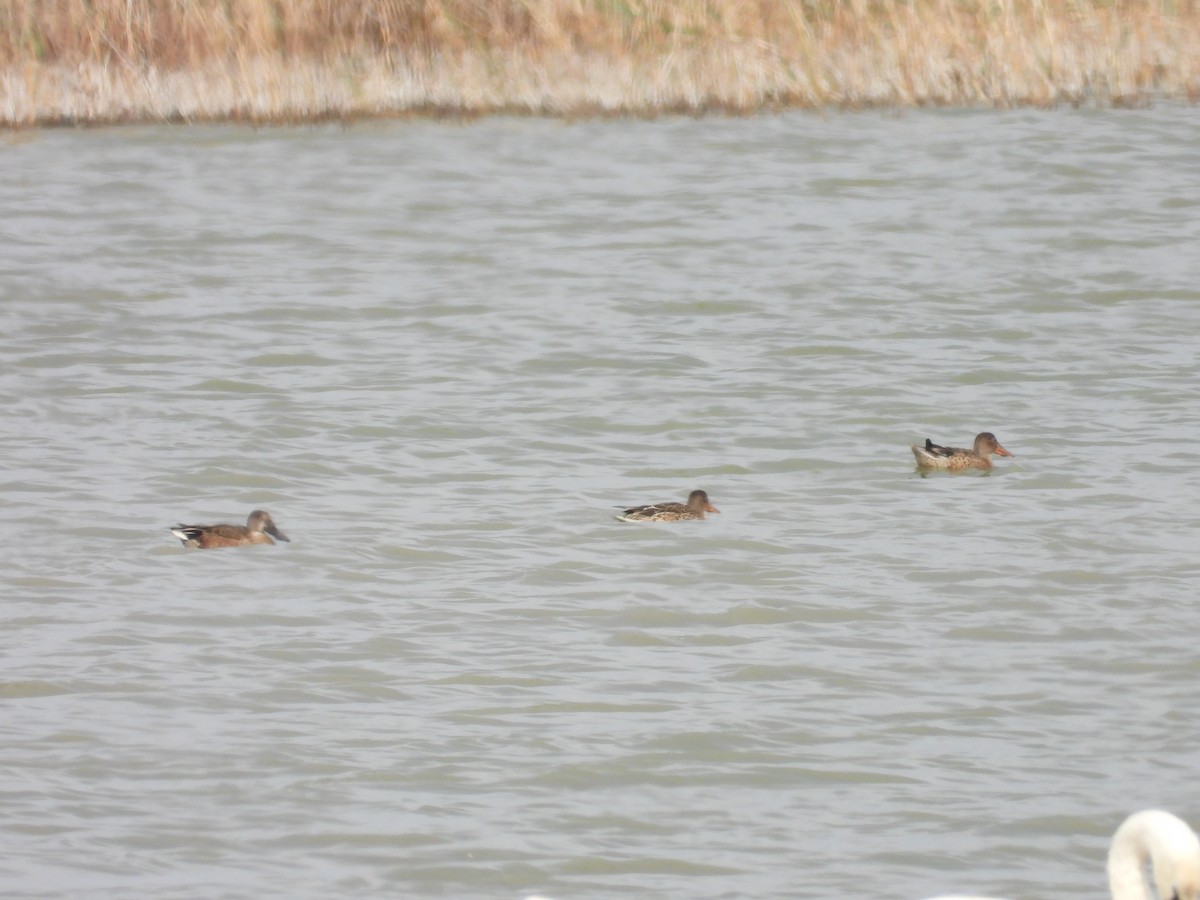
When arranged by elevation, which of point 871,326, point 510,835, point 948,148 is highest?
point 948,148

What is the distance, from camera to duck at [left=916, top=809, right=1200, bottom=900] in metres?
3.64

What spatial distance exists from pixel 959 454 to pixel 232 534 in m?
2.97

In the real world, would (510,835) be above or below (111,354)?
below

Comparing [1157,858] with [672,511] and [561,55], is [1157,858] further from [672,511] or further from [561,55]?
[561,55]

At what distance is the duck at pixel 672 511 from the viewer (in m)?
8.29

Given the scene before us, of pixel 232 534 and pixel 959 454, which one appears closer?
pixel 232 534

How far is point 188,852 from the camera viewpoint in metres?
5.18

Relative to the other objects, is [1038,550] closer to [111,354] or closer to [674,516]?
[674,516]

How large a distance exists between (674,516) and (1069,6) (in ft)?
29.8

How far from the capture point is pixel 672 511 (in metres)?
8.29

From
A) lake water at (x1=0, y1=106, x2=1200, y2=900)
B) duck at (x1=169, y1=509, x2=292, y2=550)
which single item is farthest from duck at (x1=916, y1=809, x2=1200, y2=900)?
duck at (x1=169, y1=509, x2=292, y2=550)

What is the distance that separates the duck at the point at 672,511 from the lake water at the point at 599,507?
0.05 meters

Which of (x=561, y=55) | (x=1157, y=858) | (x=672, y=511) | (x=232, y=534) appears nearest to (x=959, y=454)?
(x=672, y=511)

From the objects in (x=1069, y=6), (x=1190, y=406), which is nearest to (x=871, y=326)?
(x=1190, y=406)
